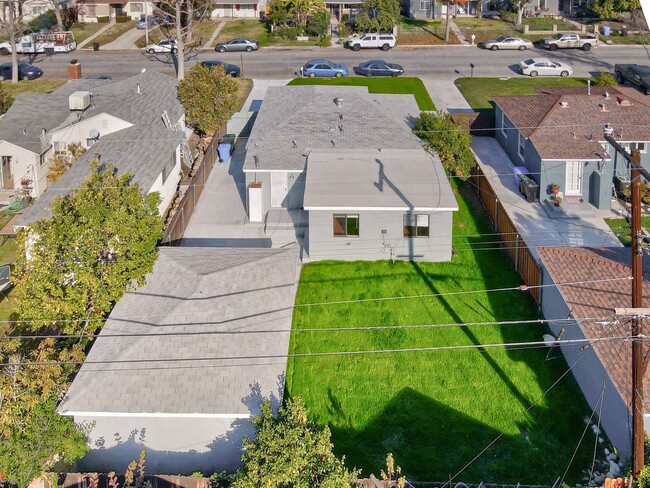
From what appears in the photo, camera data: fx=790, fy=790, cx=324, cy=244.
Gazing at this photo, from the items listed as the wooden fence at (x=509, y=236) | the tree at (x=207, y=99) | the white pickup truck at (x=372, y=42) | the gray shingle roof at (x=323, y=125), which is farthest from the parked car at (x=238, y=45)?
the wooden fence at (x=509, y=236)

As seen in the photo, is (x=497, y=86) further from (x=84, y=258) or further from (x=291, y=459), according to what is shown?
(x=291, y=459)

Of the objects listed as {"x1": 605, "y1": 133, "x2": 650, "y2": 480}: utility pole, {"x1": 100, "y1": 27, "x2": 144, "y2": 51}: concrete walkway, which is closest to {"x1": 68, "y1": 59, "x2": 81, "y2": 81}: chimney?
{"x1": 100, "y1": 27, "x2": 144, "y2": 51}: concrete walkway

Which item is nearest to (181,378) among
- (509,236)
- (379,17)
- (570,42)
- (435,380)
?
(435,380)

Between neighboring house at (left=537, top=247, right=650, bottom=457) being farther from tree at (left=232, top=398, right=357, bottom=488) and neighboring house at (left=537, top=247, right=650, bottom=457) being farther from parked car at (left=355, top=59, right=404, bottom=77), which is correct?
parked car at (left=355, top=59, right=404, bottom=77)

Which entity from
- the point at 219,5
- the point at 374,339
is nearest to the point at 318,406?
the point at 374,339

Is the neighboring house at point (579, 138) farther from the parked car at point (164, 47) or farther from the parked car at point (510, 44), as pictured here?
the parked car at point (164, 47)
